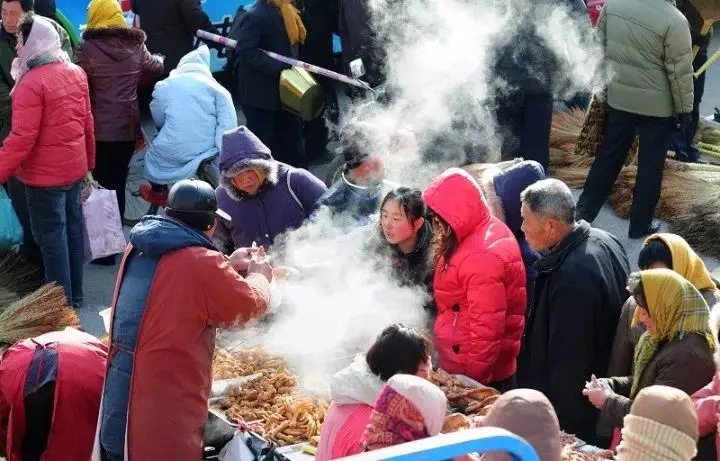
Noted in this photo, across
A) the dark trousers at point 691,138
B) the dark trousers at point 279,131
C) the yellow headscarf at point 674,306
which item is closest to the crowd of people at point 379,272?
the yellow headscarf at point 674,306

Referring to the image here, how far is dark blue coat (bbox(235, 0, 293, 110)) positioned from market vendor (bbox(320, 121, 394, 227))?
8.48 ft

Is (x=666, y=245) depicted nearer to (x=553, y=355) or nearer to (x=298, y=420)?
(x=553, y=355)

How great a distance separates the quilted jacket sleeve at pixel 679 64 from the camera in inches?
291

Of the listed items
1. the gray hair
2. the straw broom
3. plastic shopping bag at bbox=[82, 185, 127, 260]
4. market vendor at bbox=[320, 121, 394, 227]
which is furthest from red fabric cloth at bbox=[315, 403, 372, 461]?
plastic shopping bag at bbox=[82, 185, 127, 260]

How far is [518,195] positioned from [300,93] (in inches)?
109

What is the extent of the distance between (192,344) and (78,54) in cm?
393

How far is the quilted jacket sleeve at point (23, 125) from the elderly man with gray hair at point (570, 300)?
10.7 feet


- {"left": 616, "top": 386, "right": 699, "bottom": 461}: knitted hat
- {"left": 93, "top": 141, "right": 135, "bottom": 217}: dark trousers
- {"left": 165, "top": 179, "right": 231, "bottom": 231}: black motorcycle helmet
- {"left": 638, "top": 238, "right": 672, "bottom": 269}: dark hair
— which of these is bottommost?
{"left": 93, "top": 141, "right": 135, "bottom": 217}: dark trousers

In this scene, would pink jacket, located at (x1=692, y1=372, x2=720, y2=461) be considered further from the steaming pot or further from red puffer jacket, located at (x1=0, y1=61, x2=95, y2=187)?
the steaming pot

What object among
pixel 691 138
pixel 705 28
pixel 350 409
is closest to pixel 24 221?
pixel 350 409

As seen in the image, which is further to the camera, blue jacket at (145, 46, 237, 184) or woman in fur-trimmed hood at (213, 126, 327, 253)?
blue jacket at (145, 46, 237, 184)

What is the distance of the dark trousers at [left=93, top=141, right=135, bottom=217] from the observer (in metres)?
7.75

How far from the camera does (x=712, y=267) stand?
7508 millimetres

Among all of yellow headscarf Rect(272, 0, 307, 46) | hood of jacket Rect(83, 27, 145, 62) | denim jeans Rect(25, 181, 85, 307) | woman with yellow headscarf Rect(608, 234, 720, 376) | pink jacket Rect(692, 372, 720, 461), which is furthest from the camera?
yellow headscarf Rect(272, 0, 307, 46)
